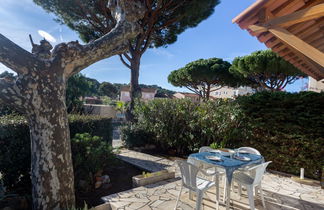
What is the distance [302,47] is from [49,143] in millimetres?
3605

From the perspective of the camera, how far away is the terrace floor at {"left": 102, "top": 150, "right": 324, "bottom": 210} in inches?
122

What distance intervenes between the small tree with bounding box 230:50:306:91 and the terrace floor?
8.10 metres

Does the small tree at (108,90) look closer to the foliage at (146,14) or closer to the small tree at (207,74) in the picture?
the small tree at (207,74)

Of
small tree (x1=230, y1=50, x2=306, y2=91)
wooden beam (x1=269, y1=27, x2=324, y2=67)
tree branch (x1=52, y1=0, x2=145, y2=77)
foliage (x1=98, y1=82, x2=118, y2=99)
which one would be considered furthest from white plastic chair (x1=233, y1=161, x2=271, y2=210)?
foliage (x1=98, y1=82, x2=118, y2=99)

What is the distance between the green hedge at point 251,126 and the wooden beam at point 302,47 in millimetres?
2941

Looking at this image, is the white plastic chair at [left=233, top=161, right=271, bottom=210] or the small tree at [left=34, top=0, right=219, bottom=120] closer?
the white plastic chair at [left=233, top=161, right=271, bottom=210]

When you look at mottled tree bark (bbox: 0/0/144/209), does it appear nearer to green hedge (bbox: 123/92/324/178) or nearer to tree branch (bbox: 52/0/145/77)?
tree branch (bbox: 52/0/145/77)

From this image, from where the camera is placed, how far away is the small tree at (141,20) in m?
7.11

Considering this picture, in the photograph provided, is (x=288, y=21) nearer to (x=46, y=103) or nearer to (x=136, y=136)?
(x=46, y=103)

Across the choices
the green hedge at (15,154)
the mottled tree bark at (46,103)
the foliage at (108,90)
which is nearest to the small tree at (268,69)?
the mottled tree bark at (46,103)

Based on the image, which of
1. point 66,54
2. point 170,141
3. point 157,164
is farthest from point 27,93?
point 170,141

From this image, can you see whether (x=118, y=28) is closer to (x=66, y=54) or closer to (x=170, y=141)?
(x=66, y=54)

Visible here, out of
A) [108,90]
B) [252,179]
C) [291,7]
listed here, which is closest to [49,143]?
[252,179]

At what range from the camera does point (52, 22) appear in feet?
25.8
